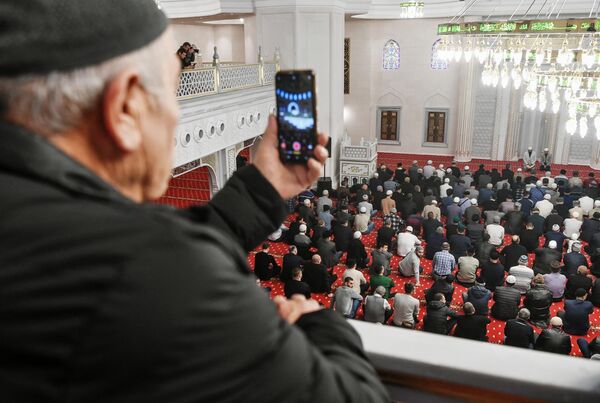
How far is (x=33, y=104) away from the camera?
0.60 metres

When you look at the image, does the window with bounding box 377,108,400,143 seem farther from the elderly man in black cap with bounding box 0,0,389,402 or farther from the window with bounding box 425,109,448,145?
the elderly man in black cap with bounding box 0,0,389,402

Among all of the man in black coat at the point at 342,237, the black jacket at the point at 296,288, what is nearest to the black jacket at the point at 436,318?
the black jacket at the point at 296,288

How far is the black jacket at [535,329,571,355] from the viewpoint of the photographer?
5266mm

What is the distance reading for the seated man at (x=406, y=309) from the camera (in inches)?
240

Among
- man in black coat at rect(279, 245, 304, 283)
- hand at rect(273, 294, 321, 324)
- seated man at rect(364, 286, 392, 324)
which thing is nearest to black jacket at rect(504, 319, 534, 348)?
seated man at rect(364, 286, 392, 324)

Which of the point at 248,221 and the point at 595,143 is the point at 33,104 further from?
the point at 595,143

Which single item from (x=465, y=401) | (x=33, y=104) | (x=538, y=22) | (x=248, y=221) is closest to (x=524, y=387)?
(x=465, y=401)

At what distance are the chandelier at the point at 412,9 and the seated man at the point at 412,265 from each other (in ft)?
29.8

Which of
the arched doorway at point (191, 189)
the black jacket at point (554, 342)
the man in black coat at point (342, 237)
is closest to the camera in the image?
the black jacket at point (554, 342)

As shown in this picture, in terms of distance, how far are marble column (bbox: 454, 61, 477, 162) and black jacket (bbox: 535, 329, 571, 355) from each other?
11754 mm

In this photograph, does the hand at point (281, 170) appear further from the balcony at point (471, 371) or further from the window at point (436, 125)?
the window at point (436, 125)

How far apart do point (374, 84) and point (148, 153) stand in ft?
56.4

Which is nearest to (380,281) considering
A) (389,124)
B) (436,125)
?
(436,125)

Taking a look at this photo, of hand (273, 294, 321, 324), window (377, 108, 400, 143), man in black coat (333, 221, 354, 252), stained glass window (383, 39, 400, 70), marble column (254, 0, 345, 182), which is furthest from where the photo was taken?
window (377, 108, 400, 143)
